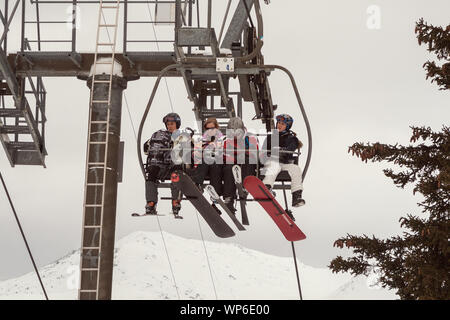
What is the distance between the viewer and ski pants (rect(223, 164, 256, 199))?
12492mm

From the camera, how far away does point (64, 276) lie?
6014 inches

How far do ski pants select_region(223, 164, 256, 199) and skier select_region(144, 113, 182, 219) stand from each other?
70cm

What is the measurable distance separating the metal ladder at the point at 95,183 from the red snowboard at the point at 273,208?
457 centimetres

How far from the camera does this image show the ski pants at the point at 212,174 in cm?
1258

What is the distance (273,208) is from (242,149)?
103 centimetres

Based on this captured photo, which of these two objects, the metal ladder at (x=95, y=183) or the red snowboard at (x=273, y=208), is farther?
the metal ladder at (x=95, y=183)

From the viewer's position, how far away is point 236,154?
1243cm

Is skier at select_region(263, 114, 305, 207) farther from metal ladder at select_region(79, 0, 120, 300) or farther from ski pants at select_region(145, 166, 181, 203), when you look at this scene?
metal ladder at select_region(79, 0, 120, 300)

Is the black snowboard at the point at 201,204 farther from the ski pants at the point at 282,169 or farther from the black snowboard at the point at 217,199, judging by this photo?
the ski pants at the point at 282,169

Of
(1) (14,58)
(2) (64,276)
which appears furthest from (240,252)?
(1) (14,58)

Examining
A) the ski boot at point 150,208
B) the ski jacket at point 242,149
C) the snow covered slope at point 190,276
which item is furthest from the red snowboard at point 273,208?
the snow covered slope at point 190,276

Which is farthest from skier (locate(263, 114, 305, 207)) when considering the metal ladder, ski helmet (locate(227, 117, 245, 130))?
the metal ladder

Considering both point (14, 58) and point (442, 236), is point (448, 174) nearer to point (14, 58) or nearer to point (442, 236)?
point (442, 236)
